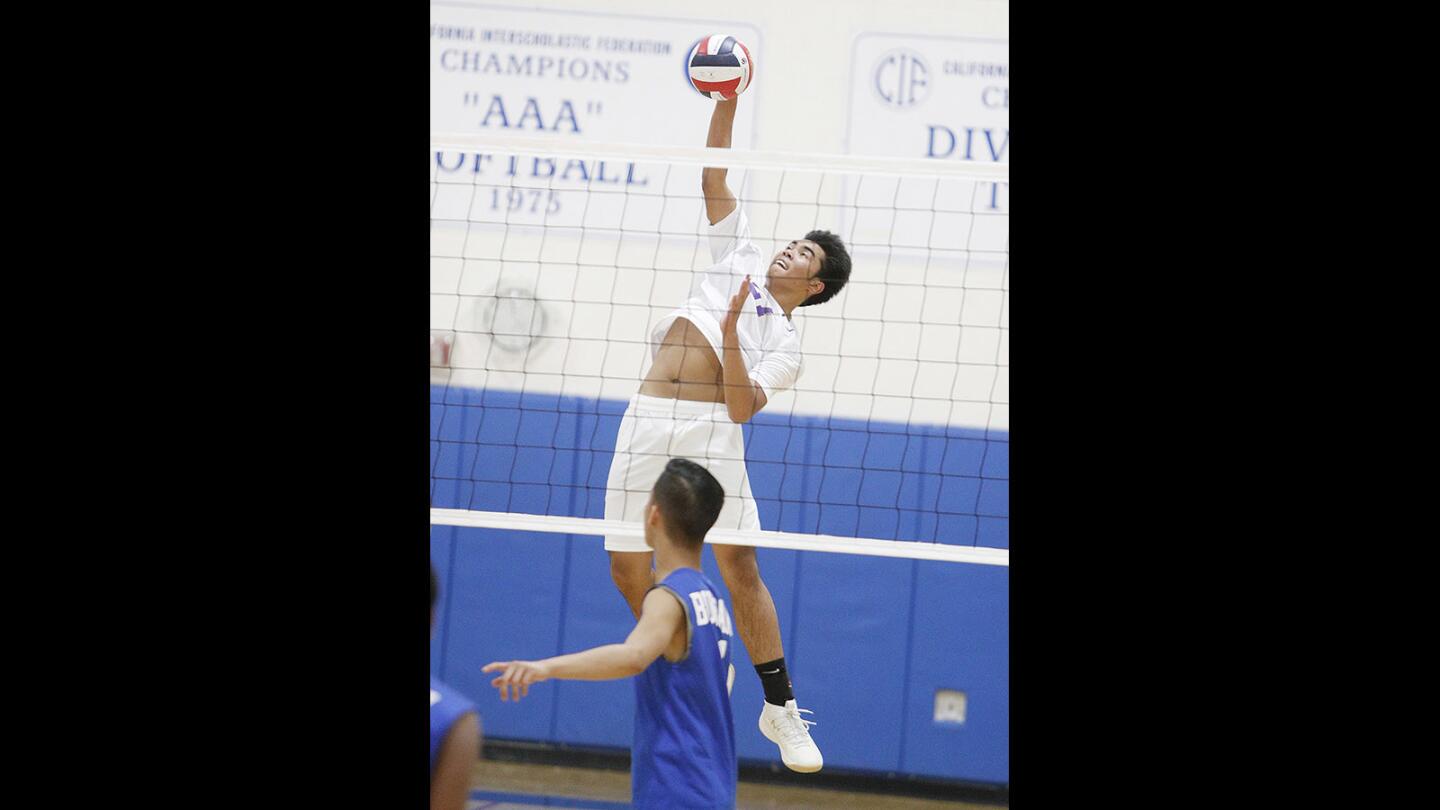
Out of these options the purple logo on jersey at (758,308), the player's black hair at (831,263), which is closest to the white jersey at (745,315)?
the purple logo on jersey at (758,308)

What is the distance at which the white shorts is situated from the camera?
9.21 ft

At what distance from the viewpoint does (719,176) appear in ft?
9.71

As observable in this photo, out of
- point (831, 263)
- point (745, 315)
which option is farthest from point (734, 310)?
point (831, 263)

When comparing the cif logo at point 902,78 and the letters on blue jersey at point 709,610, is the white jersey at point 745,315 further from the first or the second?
the cif logo at point 902,78

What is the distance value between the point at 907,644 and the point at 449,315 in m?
1.86

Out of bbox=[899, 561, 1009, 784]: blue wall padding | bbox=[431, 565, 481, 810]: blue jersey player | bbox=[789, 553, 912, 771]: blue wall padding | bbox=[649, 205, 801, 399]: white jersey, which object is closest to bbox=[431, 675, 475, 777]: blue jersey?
bbox=[431, 565, 481, 810]: blue jersey player

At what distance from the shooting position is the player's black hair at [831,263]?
2943mm

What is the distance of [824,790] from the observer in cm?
384

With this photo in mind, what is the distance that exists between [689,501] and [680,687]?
414 mm

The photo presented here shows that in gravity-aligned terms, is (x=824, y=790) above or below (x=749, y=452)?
below

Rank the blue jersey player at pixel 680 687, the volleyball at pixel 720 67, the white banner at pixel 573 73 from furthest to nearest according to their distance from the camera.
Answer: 1. the white banner at pixel 573 73
2. the volleyball at pixel 720 67
3. the blue jersey player at pixel 680 687

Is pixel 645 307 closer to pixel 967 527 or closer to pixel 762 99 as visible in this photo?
pixel 762 99

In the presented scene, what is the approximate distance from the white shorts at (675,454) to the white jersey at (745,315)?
150mm
